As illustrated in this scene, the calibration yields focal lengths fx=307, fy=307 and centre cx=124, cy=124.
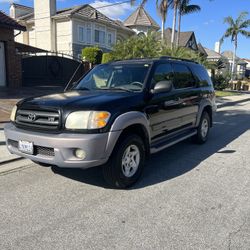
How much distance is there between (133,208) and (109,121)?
1.15 metres

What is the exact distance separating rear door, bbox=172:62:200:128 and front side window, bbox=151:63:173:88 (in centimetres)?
23

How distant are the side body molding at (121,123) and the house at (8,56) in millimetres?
12272

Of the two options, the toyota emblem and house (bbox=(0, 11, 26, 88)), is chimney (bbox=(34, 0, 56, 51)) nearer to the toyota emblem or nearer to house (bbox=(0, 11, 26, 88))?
house (bbox=(0, 11, 26, 88))

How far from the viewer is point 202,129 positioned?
716cm

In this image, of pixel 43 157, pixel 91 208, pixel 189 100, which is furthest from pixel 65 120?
pixel 189 100

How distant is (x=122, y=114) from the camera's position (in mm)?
4211

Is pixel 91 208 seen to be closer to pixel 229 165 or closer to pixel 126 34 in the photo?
pixel 229 165

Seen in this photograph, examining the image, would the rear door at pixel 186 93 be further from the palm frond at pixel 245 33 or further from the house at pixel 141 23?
the palm frond at pixel 245 33

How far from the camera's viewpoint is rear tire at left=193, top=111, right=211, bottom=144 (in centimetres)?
702

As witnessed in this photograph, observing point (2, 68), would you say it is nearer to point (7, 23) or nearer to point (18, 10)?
point (7, 23)

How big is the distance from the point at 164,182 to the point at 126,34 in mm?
32786

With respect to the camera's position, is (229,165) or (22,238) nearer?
(22,238)

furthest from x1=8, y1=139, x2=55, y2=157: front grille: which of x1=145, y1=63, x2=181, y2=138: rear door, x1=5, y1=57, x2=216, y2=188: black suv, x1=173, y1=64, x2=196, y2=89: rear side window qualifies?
x1=173, y1=64, x2=196, y2=89: rear side window

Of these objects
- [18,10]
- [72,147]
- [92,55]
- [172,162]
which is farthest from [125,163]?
[18,10]
